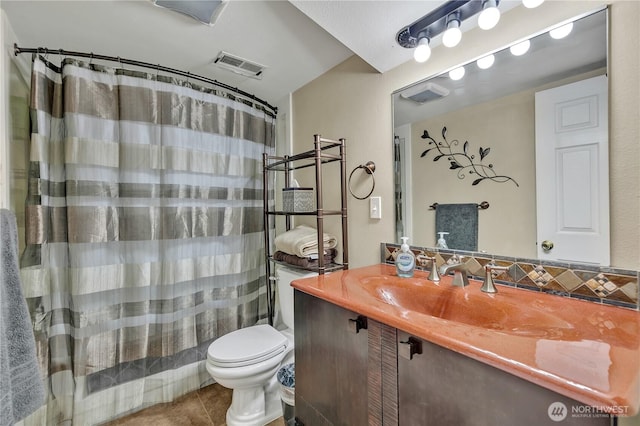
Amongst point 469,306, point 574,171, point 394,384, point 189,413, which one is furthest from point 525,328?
point 189,413

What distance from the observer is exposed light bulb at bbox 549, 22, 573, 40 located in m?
0.88

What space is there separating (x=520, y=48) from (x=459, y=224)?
2.32ft

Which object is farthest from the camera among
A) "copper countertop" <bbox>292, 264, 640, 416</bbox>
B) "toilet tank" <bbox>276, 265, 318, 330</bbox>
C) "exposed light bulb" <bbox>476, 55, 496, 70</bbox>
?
"toilet tank" <bbox>276, 265, 318, 330</bbox>

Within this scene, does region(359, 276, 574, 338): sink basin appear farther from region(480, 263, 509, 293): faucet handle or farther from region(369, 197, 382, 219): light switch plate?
region(369, 197, 382, 219): light switch plate

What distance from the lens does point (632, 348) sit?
1.87 feet

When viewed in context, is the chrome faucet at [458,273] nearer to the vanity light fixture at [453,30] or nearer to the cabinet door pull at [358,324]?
the cabinet door pull at [358,324]

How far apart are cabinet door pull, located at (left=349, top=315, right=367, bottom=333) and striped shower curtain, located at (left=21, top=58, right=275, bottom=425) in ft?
4.35

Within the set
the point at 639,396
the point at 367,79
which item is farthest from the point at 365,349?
the point at 367,79

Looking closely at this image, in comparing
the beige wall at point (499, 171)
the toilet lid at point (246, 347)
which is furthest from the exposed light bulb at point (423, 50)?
the toilet lid at point (246, 347)

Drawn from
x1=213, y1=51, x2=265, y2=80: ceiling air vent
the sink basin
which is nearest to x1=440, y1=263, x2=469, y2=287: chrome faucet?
the sink basin

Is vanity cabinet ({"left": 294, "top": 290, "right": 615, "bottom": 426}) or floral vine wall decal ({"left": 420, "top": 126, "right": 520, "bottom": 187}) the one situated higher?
floral vine wall decal ({"left": 420, "top": 126, "right": 520, "bottom": 187})

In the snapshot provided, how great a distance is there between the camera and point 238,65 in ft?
5.56

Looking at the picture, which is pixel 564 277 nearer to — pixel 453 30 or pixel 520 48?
pixel 520 48

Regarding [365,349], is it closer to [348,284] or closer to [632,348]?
[348,284]
